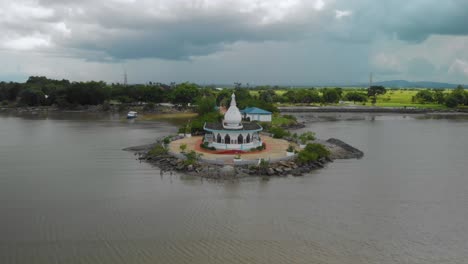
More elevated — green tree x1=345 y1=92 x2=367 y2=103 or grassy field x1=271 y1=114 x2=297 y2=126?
green tree x1=345 y1=92 x2=367 y2=103

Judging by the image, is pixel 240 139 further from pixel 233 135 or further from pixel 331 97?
pixel 331 97

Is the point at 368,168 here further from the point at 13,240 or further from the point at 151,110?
the point at 151,110

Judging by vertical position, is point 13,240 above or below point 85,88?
below

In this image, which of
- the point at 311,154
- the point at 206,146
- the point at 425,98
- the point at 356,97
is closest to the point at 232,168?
the point at 206,146

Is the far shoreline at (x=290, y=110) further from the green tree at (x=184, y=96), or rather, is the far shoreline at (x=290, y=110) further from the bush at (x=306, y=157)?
the bush at (x=306, y=157)

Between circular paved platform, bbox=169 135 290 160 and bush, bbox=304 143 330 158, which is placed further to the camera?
bush, bbox=304 143 330 158

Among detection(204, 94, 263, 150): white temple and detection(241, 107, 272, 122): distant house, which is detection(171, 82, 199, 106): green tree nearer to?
detection(241, 107, 272, 122): distant house

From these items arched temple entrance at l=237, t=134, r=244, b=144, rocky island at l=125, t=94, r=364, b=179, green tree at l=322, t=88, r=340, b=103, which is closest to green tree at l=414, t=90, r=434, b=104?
green tree at l=322, t=88, r=340, b=103

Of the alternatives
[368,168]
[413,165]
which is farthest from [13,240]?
[413,165]
